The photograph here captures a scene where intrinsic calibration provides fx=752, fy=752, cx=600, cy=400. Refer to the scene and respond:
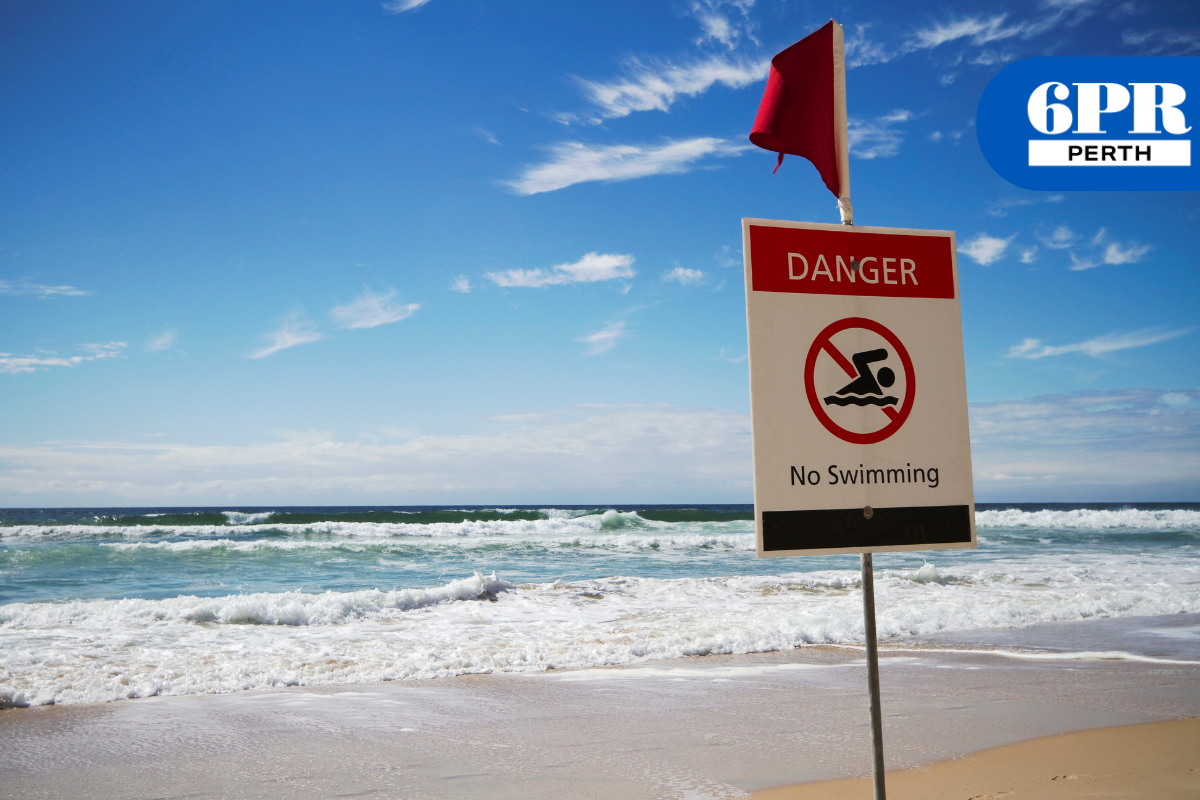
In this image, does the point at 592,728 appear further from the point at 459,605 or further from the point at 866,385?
the point at 459,605

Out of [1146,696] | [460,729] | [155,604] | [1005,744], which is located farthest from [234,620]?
[1146,696]

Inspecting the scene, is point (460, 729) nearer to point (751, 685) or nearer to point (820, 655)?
point (751, 685)

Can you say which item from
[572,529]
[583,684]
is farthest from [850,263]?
[572,529]

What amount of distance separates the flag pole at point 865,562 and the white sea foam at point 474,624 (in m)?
5.63

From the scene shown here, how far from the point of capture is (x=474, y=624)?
10.0 metres

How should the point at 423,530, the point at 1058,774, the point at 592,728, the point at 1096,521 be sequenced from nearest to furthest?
the point at 1058,774 → the point at 592,728 → the point at 423,530 → the point at 1096,521

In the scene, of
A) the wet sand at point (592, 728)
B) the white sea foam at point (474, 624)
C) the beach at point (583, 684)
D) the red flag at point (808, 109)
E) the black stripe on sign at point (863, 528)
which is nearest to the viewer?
the black stripe on sign at point (863, 528)

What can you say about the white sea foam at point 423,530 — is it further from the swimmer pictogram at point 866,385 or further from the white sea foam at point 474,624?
the swimmer pictogram at point 866,385

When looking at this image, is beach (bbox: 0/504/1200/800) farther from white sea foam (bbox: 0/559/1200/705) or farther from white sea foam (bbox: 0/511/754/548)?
white sea foam (bbox: 0/511/754/548)

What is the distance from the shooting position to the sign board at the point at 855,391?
211 cm

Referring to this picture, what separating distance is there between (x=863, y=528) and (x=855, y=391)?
0.40 meters

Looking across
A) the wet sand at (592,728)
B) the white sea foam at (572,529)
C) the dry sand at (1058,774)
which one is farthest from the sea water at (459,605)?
the white sea foam at (572,529)

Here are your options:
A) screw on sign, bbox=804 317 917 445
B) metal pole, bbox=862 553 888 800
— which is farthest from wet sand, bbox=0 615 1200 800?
screw on sign, bbox=804 317 917 445

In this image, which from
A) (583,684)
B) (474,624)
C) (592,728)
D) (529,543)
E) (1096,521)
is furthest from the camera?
(1096,521)
